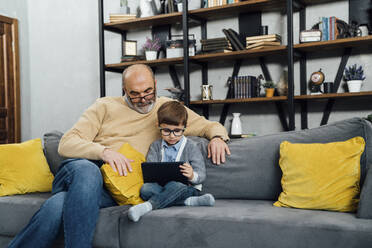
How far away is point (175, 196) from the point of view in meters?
1.92

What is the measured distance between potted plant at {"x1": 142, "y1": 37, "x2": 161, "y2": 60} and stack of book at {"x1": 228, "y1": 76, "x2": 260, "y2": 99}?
96 centimetres

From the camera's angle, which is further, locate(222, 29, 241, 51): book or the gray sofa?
locate(222, 29, 241, 51): book

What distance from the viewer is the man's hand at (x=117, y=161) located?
197 cm

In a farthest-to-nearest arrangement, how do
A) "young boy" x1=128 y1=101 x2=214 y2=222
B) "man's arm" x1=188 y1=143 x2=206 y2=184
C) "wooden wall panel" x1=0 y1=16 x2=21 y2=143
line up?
"wooden wall panel" x1=0 y1=16 x2=21 y2=143 → "man's arm" x1=188 y1=143 x2=206 y2=184 → "young boy" x1=128 y1=101 x2=214 y2=222

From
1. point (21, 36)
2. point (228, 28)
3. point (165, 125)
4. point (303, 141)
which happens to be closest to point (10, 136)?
point (21, 36)

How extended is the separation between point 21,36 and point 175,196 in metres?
3.95

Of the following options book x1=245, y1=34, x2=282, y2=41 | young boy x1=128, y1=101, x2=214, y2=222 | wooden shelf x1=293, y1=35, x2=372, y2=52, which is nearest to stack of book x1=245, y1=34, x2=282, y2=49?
book x1=245, y1=34, x2=282, y2=41

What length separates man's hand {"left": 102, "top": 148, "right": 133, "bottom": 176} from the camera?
1968 millimetres

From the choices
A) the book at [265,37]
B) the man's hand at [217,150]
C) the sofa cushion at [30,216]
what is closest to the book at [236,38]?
the book at [265,37]

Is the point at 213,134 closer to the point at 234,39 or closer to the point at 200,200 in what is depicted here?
the point at 200,200

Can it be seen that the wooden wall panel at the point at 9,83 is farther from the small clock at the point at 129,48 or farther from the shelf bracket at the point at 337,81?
the shelf bracket at the point at 337,81

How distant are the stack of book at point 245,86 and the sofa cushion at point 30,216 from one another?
2.13m

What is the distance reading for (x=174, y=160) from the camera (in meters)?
2.10

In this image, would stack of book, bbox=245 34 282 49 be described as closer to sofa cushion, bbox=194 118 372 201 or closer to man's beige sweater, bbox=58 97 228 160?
man's beige sweater, bbox=58 97 228 160
